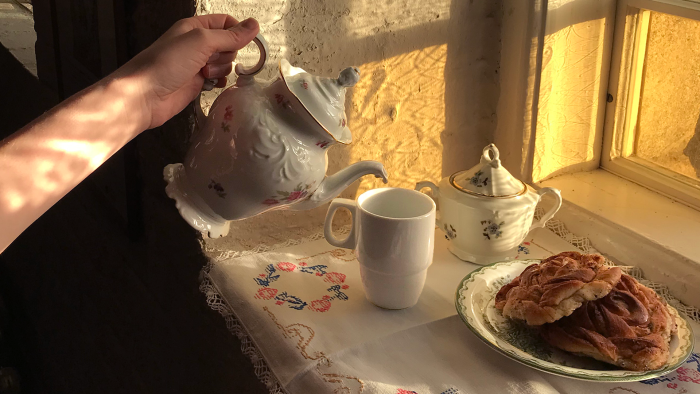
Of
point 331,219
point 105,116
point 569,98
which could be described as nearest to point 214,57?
point 105,116

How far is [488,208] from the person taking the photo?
3.33 feet

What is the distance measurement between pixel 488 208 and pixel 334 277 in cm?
27

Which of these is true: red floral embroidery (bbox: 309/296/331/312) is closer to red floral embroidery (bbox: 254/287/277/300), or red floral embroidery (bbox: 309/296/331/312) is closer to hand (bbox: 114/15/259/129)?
red floral embroidery (bbox: 254/287/277/300)

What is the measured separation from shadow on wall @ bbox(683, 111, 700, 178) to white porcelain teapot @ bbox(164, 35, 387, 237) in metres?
0.69

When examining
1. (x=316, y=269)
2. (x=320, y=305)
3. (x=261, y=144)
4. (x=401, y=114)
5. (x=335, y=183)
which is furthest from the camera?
(x=401, y=114)

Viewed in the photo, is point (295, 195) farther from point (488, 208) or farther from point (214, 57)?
point (488, 208)

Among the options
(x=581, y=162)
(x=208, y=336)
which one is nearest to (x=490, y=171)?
(x=581, y=162)

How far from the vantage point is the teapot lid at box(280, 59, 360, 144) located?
727 mm

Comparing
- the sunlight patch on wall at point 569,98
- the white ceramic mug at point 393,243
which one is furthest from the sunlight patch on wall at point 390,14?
the white ceramic mug at point 393,243

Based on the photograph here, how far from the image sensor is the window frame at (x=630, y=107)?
1.13 meters

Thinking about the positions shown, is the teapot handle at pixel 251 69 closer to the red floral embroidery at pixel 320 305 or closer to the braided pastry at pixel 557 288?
the red floral embroidery at pixel 320 305

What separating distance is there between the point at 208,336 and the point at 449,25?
724 millimetres

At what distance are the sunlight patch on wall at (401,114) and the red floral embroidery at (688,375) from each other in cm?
58

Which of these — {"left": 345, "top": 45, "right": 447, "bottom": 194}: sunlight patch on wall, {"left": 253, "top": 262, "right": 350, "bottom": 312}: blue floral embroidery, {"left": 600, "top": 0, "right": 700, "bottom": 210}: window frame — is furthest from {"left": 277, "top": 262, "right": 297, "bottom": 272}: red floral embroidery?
{"left": 600, "top": 0, "right": 700, "bottom": 210}: window frame
